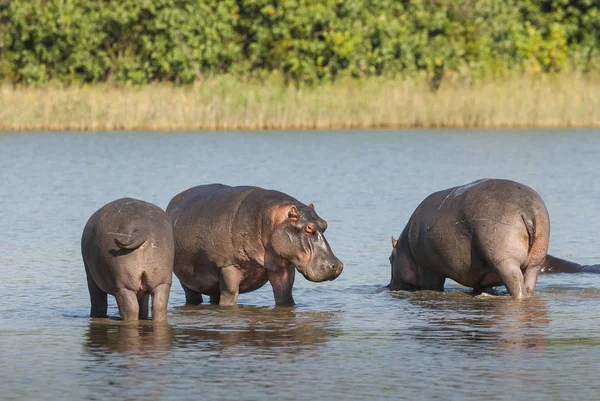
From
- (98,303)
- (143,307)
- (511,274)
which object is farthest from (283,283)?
(511,274)

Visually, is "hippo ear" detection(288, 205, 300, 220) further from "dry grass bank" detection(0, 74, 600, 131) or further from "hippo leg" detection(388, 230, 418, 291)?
"dry grass bank" detection(0, 74, 600, 131)

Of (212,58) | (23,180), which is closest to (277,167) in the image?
(23,180)

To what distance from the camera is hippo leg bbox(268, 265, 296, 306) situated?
8.06m

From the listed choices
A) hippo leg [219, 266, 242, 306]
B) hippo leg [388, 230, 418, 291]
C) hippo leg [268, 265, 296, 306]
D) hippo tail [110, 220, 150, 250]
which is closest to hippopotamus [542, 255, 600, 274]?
hippo leg [388, 230, 418, 291]

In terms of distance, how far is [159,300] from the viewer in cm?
736

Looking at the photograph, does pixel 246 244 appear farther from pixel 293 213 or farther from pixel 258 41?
pixel 258 41

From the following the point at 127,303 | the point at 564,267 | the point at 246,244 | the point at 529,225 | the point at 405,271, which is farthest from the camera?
the point at 564,267

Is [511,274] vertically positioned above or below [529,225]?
below

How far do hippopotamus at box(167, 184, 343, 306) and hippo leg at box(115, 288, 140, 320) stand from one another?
2.88 feet

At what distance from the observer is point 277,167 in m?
19.6

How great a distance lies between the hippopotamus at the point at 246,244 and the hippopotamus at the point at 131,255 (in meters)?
0.64

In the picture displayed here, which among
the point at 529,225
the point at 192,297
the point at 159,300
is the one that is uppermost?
the point at 529,225

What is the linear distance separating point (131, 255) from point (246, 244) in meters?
1.00

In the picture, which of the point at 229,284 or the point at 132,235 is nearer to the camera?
the point at 132,235
